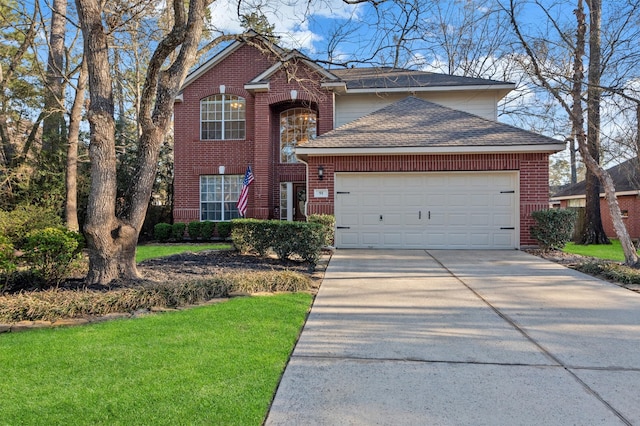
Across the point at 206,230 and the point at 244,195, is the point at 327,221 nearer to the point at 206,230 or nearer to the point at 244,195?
the point at 244,195

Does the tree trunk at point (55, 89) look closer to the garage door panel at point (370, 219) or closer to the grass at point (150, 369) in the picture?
the garage door panel at point (370, 219)

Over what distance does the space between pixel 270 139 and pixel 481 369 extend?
1321cm

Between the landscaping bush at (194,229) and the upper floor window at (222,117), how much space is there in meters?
3.74

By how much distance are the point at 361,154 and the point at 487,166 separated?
3733 millimetres

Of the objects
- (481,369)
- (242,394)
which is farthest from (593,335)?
(242,394)

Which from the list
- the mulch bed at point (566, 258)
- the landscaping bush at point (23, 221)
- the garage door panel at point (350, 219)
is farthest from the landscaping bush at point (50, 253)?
the mulch bed at point (566, 258)

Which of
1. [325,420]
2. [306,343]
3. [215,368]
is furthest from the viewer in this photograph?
[306,343]

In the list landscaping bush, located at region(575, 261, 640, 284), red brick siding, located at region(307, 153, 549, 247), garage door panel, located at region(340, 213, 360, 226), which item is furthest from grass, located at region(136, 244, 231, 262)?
landscaping bush, located at region(575, 261, 640, 284)

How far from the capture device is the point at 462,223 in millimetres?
11266

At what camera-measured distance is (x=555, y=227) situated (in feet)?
33.4

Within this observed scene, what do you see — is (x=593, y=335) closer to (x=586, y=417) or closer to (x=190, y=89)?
(x=586, y=417)

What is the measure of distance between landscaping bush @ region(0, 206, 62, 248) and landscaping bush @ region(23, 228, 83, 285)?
16.9 ft

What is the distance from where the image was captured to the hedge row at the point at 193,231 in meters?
15.0

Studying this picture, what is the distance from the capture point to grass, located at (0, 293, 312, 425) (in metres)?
2.61
